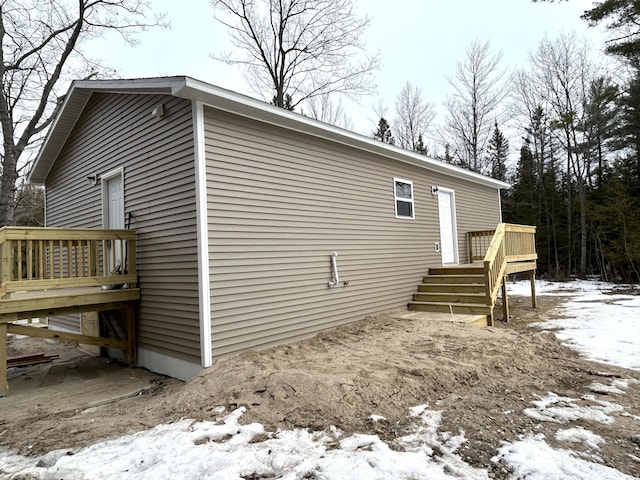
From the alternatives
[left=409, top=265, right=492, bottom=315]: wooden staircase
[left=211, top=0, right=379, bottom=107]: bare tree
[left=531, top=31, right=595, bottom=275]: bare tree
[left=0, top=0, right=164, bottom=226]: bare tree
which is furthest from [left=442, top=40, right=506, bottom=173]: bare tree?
[left=0, top=0, right=164, bottom=226]: bare tree

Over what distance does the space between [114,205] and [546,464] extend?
6621 millimetres

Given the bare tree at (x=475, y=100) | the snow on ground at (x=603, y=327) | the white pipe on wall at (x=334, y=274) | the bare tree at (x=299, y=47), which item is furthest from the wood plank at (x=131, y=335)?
the bare tree at (x=475, y=100)

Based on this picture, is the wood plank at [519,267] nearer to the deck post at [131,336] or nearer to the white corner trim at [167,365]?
the white corner trim at [167,365]

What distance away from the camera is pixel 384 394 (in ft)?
11.3

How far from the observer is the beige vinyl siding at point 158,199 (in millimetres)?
4637

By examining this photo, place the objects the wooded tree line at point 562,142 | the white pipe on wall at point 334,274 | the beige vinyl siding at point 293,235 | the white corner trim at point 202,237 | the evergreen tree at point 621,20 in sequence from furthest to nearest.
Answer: the wooded tree line at point 562,142
the evergreen tree at point 621,20
the white pipe on wall at point 334,274
the beige vinyl siding at point 293,235
the white corner trim at point 202,237

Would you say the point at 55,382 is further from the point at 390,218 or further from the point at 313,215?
the point at 390,218

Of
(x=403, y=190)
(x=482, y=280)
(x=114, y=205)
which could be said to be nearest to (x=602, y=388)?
(x=482, y=280)

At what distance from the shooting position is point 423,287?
7.97 m

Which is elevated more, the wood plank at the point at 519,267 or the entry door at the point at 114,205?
the entry door at the point at 114,205

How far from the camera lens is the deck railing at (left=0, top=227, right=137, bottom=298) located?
4426 millimetres

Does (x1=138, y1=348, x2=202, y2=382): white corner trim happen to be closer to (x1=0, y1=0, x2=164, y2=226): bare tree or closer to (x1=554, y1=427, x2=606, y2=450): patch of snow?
(x1=554, y1=427, x2=606, y2=450): patch of snow

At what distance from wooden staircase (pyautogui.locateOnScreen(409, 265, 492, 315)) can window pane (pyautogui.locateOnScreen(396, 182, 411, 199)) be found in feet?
5.76

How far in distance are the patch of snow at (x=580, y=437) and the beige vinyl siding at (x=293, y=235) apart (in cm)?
333
